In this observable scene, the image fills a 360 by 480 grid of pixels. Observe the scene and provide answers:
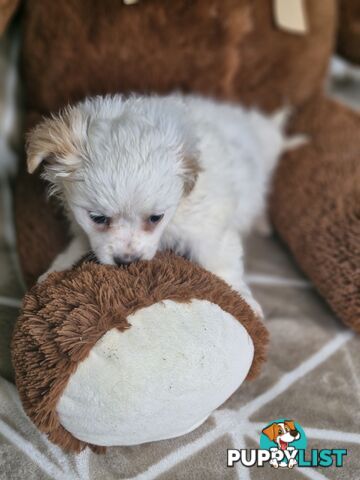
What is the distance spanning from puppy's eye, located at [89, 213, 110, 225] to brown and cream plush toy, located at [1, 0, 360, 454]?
13cm

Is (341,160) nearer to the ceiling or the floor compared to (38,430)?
nearer to the ceiling

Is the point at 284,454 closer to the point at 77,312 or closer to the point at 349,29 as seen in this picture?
the point at 77,312

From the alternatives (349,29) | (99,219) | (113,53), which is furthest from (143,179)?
(349,29)

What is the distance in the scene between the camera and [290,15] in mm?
1964

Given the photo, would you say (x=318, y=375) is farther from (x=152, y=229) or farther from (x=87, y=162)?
(x=87, y=162)

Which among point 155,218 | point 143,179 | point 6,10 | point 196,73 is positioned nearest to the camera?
point 143,179

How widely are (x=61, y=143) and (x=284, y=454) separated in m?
0.94

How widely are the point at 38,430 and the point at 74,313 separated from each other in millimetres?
328

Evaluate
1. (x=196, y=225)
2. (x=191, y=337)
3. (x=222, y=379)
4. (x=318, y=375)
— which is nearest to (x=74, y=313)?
(x=191, y=337)

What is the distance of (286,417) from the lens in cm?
141

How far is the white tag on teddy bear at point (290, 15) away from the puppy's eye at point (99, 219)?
1.11m

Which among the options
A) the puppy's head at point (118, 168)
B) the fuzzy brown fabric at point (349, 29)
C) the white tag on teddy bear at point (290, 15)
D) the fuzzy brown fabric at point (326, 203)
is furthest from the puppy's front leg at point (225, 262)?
the fuzzy brown fabric at point (349, 29)

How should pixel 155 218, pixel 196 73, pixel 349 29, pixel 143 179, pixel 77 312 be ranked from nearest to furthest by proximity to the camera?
pixel 77 312
pixel 143 179
pixel 155 218
pixel 196 73
pixel 349 29

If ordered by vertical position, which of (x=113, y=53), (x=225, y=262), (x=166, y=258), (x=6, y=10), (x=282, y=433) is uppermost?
(x=6, y=10)
